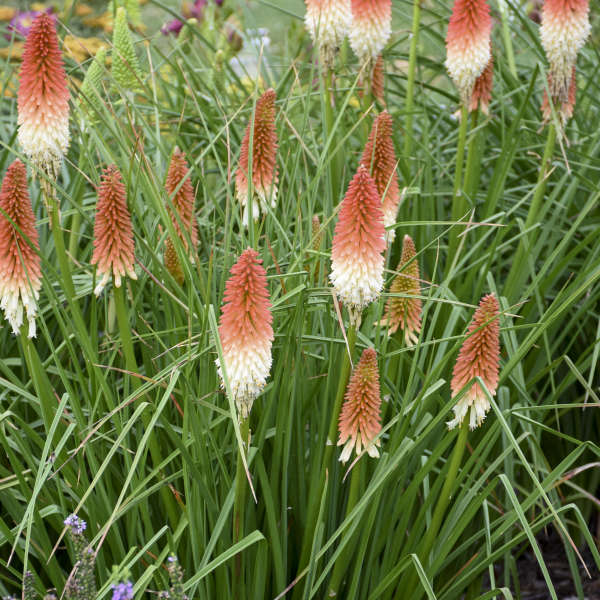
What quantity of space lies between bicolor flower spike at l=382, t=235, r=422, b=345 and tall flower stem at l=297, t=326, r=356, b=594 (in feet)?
0.98

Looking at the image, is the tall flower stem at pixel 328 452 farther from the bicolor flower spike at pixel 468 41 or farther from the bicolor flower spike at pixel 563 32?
the bicolor flower spike at pixel 563 32

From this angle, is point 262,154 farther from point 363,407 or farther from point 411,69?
point 411,69

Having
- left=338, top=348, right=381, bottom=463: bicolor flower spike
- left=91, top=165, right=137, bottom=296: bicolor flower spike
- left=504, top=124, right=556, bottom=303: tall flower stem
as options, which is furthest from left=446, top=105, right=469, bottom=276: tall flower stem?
left=91, top=165, right=137, bottom=296: bicolor flower spike

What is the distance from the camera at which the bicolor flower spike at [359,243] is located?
2.41 metres

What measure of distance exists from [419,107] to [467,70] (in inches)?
67.2

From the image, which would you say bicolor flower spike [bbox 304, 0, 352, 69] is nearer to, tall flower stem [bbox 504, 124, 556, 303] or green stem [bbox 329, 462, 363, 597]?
tall flower stem [bbox 504, 124, 556, 303]

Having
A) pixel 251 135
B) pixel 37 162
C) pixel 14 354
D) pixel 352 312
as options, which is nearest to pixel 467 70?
pixel 251 135

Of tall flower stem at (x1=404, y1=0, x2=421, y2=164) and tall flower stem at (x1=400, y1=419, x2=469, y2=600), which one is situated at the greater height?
tall flower stem at (x1=404, y1=0, x2=421, y2=164)

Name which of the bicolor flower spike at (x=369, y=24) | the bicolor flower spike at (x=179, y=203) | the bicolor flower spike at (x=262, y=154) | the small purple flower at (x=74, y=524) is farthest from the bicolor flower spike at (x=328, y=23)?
the small purple flower at (x=74, y=524)

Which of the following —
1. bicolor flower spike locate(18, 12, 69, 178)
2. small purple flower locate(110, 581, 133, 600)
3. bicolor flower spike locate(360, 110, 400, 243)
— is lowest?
small purple flower locate(110, 581, 133, 600)

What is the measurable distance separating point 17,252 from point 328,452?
3.69ft

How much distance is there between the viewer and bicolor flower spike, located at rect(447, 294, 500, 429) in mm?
2525

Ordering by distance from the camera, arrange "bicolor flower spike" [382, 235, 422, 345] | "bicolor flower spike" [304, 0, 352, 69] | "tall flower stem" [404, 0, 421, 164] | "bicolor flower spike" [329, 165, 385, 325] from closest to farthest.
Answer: "bicolor flower spike" [329, 165, 385, 325] → "bicolor flower spike" [382, 235, 422, 345] → "bicolor flower spike" [304, 0, 352, 69] → "tall flower stem" [404, 0, 421, 164]

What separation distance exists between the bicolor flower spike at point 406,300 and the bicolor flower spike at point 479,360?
0.33m
